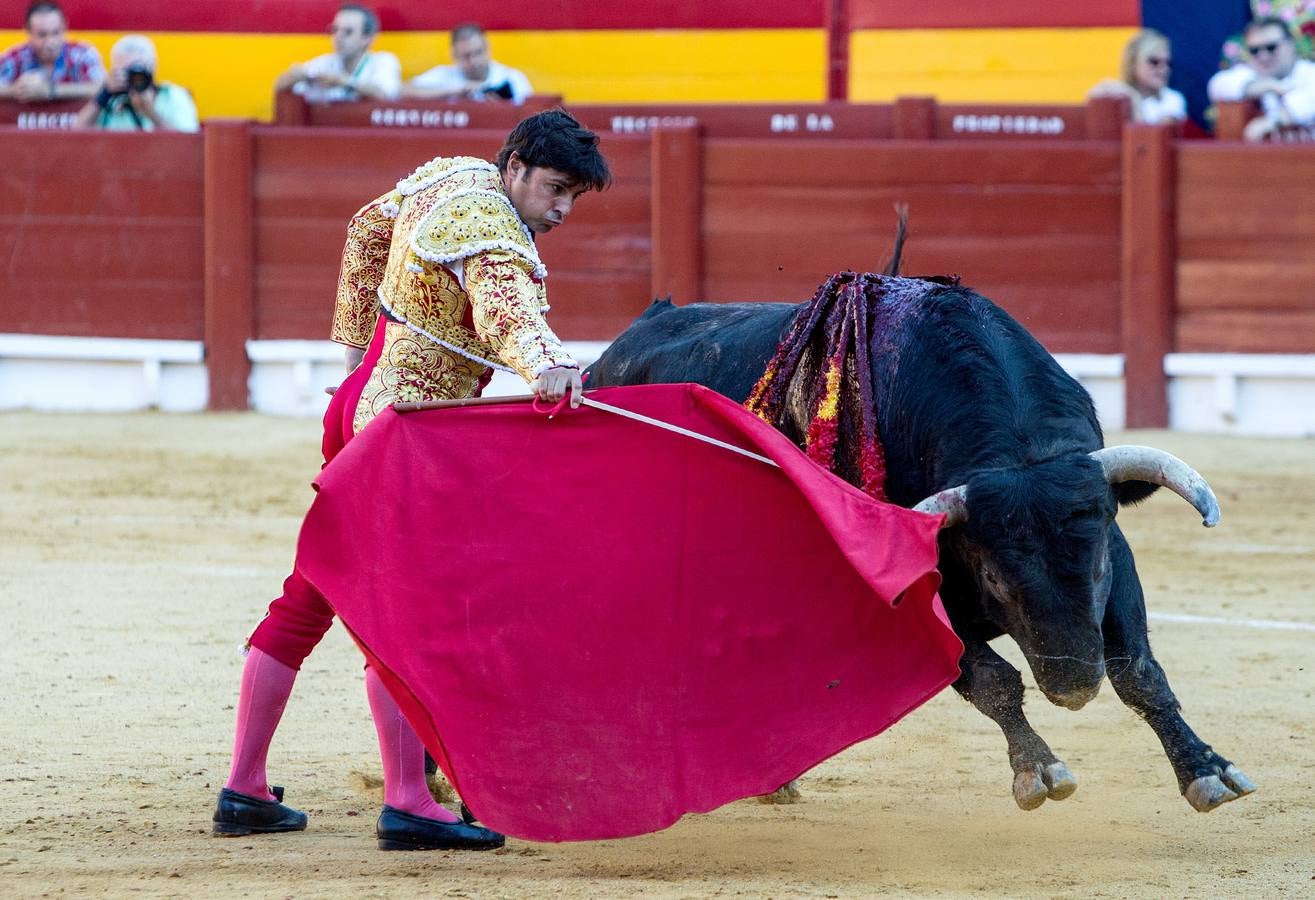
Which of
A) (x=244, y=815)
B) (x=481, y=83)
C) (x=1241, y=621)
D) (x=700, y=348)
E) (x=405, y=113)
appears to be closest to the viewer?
(x=244, y=815)

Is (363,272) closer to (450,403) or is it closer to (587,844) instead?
(450,403)

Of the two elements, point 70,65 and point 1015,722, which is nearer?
point 1015,722

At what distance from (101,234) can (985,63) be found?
13.3ft

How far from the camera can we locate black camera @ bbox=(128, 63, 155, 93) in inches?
328

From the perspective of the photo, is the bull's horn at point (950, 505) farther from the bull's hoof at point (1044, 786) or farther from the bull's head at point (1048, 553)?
the bull's hoof at point (1044, 786)

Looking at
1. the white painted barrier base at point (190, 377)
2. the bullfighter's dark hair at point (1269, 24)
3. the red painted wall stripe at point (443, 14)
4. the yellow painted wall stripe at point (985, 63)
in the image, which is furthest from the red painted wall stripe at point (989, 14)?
the white painted barrier base at point (190, 377)

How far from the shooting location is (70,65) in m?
8.57

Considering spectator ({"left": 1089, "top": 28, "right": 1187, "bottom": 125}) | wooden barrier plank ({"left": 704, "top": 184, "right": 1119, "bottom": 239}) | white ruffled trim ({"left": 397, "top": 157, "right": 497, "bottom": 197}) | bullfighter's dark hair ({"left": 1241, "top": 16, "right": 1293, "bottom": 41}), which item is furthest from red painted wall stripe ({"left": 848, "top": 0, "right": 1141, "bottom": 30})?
white ruffled trim ({"left": 397, "top": 157, "right": 497, "bottom": 197})

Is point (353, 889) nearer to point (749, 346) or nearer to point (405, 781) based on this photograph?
point (405, 781)

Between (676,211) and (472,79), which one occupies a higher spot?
(472,79)

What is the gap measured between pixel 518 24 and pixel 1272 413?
3935 mm

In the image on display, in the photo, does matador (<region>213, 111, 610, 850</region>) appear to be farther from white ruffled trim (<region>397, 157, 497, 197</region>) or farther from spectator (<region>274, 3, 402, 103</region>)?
spectator (<region>274, 3, 402, 103</region>)

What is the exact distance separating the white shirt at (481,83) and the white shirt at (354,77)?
0.13 m

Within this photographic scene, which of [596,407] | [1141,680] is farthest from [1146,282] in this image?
[596,407]
